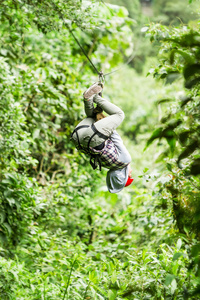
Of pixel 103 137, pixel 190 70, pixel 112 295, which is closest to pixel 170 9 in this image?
pixel 103 137

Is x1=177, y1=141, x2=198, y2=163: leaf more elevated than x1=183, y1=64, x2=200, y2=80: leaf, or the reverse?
x1=183, y1=64, x2=200, y2=80: leaf

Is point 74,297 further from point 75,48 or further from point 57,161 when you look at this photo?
point 75,48

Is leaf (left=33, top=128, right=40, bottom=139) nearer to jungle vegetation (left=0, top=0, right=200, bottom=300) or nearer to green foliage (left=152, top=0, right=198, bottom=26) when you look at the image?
jungle vegetation (left=0, top=0, right=200, bottom=300)

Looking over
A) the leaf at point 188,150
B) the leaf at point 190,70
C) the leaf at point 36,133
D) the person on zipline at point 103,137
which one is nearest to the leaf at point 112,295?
the person on zipline at point 103,137

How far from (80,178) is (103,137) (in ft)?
7.18

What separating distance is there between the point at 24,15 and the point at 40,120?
1.16m

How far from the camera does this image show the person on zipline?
192 centimetres

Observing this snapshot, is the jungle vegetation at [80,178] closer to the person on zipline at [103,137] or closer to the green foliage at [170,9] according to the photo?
the person on zipline at [103,137]

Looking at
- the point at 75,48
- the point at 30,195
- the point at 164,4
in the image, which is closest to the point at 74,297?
the point at 30,195

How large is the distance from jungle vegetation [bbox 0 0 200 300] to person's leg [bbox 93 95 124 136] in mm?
346

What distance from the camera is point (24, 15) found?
9.57 feet

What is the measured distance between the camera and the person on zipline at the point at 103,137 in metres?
1.92

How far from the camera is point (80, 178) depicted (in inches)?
159

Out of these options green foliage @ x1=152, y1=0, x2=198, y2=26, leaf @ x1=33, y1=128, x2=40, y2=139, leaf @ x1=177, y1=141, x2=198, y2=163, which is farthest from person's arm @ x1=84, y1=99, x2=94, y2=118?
green foliage @ x1=152, y1=0, x2=198, y2=26
